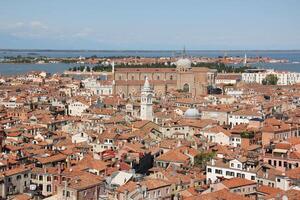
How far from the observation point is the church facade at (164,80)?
196 ft

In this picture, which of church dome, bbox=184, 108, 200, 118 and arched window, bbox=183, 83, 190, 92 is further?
arched window, bbox=183, 83, 190, 92

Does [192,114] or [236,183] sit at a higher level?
[236,183]

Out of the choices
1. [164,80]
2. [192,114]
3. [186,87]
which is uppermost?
[192,114]

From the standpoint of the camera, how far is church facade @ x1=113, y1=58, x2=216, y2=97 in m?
59.7

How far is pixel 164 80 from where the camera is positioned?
6359 centimetres

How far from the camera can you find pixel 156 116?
3672 cm

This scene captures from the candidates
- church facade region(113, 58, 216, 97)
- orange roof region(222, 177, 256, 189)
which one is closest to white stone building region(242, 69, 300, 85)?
church facade region(113, 58, 216, 97)

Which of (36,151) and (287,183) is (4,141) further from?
(287,183)

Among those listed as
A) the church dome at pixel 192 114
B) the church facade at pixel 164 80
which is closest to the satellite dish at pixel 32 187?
the church dome at pixel 192 114

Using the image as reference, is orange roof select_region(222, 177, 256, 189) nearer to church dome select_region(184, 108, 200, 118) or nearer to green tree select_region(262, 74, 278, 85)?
church dome select_region(184, 108, 200, 118)

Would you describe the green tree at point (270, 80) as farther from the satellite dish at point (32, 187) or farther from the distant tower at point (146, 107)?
the satellite dish at point (32, 187)

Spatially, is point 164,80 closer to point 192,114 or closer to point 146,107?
point 146,107

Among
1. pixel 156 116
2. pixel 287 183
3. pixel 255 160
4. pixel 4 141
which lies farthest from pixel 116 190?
pixel 156 116

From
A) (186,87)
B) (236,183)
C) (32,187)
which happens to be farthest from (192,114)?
(186,87)
